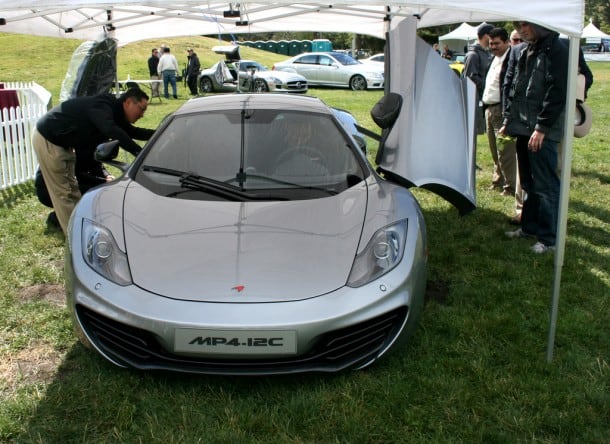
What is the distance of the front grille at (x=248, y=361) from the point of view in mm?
2758

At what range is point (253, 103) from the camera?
4.32m

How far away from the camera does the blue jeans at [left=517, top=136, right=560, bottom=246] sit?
4680 mm

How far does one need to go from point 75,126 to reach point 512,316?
375cm

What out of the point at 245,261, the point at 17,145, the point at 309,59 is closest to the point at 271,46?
the point at 309,59

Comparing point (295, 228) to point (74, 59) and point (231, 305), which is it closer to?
point (231, 305)

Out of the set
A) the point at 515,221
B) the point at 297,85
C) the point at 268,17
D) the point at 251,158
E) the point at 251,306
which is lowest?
the point at 297,85

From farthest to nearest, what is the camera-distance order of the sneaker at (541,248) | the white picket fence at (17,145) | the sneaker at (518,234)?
the white picket fence at (17,145)
the sneaker at (518,234)
the sneaker at (541,248)

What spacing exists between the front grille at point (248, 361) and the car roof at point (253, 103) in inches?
75.0

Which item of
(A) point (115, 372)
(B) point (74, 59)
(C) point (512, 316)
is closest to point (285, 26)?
(B) point (74, 59)

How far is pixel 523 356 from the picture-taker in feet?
10.8

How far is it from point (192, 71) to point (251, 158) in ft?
60.4

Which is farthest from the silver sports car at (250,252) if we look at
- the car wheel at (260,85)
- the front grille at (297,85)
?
the front grille at (297,85)

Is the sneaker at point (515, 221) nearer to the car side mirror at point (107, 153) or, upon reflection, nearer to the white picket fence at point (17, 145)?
the car side mirror at point (107, 153)

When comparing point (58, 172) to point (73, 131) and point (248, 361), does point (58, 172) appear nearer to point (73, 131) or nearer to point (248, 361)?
point (73, 131)
